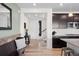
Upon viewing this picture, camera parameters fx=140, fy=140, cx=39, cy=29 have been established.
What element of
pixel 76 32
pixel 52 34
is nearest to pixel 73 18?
pixel 76 32

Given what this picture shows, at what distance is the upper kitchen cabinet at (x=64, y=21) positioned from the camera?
795cm

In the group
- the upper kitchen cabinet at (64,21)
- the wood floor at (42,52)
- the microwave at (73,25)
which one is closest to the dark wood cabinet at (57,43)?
the wood floor at (42,52)

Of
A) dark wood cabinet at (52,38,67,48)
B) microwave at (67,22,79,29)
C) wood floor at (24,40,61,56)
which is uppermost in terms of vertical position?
microwave at (67,22,79,29)

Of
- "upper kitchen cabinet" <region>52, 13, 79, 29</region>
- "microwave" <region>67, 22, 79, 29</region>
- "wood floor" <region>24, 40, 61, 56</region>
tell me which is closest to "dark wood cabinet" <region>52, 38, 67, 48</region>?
"wood floor" <region>24, 40, 61, 56</region>

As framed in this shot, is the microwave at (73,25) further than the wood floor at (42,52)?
Yes

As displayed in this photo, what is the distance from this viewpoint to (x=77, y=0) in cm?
111

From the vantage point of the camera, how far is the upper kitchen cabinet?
7949 mm

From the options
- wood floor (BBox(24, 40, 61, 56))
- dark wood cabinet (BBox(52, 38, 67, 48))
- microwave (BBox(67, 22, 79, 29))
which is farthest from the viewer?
microwave (BBox(67, 22, 79, 29))

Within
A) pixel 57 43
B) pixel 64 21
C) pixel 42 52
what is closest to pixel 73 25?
pixel 64 21

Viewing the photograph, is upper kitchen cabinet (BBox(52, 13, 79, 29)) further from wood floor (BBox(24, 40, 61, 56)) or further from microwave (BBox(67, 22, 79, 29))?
wood floor (BBox(24, 40, 61, 56))

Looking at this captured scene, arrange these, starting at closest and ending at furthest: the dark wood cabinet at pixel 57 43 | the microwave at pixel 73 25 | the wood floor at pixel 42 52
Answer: the wood floor at pixel 42 52 → the dark wood cabinet at pixel 57 43 → the microwave at pixel 73 25

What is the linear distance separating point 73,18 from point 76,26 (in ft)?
1.60

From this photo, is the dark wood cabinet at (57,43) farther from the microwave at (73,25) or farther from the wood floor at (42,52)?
the microwave at (73,25)

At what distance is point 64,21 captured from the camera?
8023 millimetres
